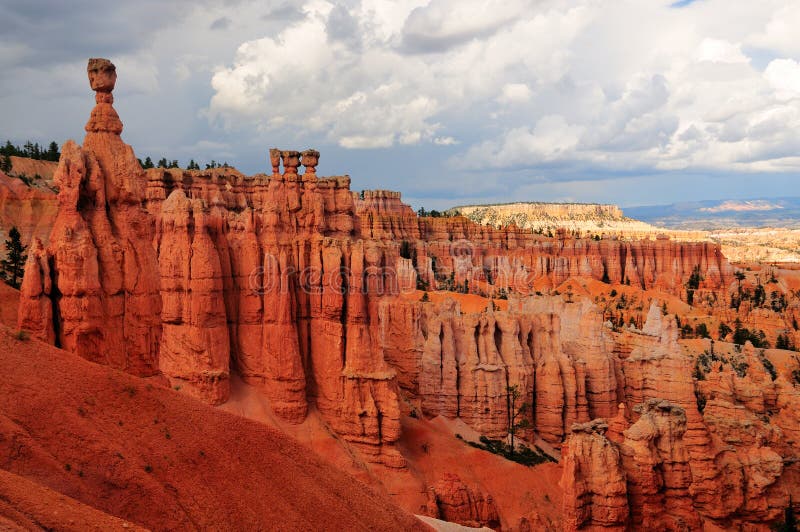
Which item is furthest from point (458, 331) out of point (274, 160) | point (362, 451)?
point (274, 160)

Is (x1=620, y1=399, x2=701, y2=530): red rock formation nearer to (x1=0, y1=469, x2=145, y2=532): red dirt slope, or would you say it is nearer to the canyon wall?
the canyon wall

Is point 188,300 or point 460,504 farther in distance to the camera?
point 188,300

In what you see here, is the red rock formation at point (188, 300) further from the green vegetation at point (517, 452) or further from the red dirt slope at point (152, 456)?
the green vegetation at point (517, 452)

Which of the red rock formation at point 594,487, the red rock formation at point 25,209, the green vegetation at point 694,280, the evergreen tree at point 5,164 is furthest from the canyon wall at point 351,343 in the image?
the green vegetation at point 694,280

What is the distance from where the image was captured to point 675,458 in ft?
75.3

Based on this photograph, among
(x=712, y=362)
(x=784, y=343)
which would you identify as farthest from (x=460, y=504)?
(x=784, y=343)

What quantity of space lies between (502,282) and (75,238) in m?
83.3

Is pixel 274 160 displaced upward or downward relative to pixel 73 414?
upward

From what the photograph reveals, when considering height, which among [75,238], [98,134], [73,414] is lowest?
[73,414]

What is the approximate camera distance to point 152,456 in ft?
43.7

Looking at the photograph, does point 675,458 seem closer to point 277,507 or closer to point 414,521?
point 414,521

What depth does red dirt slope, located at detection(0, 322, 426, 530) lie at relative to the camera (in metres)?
11.8

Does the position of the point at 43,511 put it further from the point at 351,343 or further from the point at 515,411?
the point at 515,411

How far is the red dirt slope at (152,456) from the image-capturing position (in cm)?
1179
